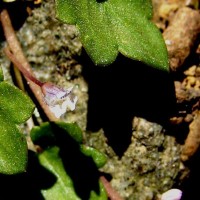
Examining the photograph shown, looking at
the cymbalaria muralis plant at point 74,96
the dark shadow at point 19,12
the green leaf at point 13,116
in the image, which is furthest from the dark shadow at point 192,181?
the dark shadow at point 19,12

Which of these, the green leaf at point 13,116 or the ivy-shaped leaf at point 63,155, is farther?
the ivy-shaped leaf at point 63,155

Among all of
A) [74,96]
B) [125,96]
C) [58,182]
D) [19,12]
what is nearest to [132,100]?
[125,96]

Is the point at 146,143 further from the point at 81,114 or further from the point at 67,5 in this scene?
the point at 67,5

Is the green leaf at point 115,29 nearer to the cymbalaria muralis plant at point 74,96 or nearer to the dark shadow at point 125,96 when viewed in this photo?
the cymbalaria muralis plant at point 74,96

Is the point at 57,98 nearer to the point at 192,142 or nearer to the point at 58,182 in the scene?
the point at 58,182

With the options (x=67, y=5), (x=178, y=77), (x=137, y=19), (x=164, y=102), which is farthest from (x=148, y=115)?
(x=67, y=5)

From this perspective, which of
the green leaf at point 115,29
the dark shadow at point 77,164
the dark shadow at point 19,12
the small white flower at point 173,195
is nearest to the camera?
the green leaf at point 115,29

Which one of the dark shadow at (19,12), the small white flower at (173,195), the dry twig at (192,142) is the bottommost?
the small white flower at (173,195)

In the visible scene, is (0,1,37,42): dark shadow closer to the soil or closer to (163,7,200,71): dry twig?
the soil
